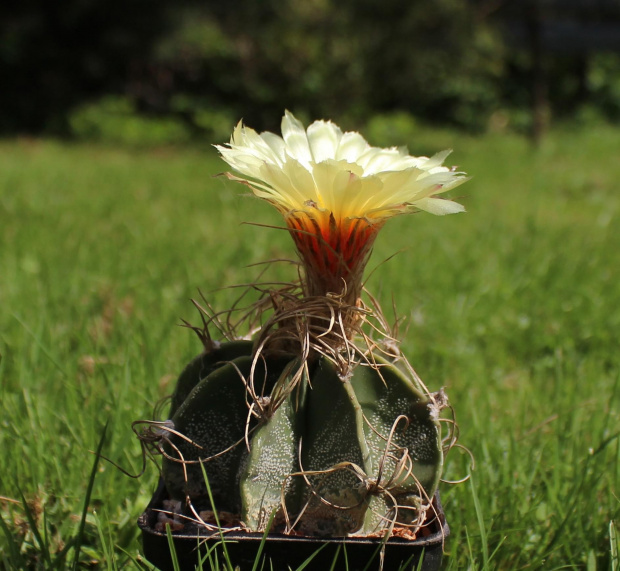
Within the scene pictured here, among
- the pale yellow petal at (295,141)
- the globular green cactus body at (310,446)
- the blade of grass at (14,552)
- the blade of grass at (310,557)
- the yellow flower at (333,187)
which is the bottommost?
the blade of grass at (14,552)

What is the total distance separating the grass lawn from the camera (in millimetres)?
1275

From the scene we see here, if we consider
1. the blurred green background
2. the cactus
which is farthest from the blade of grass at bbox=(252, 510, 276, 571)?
the blurred green background

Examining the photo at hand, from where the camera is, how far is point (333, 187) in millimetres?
883

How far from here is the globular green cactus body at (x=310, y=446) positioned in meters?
0.93

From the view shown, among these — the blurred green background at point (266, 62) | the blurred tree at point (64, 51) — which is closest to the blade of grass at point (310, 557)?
the blurred green background at point (266, 62)

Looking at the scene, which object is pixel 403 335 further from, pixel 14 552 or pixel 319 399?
pixel 14 552

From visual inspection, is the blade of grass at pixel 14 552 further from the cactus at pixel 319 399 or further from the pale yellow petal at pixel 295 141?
the pale yellow petal at pixel 295 141

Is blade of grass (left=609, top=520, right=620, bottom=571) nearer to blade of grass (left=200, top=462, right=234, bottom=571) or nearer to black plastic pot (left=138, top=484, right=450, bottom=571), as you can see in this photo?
black plastic pot (left=138, top=484, right=450, bottom=571)

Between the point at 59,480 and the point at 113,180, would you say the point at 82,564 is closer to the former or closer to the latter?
the point at 59,480

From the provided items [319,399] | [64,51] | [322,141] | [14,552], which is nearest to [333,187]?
[322,141]

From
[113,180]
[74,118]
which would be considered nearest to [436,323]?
[113,180]

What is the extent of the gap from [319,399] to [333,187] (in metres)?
0.26

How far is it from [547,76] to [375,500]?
34.5 feet

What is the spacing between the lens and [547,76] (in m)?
10.5
